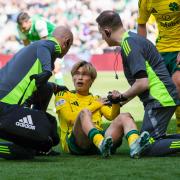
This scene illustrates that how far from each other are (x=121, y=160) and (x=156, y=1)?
2481mm

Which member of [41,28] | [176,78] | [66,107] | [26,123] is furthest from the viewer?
[41,28]

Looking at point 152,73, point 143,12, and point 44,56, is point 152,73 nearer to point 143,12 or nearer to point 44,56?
point 44,56

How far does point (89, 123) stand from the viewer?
6496 mm

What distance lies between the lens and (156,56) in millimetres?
6645

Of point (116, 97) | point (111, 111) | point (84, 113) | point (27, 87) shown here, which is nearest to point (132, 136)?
point (116, 97)

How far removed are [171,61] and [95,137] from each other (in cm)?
221

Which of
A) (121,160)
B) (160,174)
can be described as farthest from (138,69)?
(160,174)

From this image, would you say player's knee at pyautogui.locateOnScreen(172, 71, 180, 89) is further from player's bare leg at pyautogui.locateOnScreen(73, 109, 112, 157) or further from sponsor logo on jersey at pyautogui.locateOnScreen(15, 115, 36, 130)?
sponsor logo on jersey at pyautogui.locateOnScreen(15, 115, 36, 130)

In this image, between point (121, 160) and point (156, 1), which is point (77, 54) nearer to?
point (156, 1)

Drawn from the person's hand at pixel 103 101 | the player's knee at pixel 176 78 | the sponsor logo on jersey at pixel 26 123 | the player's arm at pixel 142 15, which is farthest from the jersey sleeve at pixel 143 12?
the sponsor logo on jersey at pixel 26 123

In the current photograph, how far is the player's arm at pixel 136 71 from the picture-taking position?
634cm

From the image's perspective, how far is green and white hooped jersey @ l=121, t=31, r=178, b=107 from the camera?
6488mm

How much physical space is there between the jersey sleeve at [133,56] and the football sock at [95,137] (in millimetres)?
566

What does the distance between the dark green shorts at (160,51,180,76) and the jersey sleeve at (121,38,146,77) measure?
1809 mm
